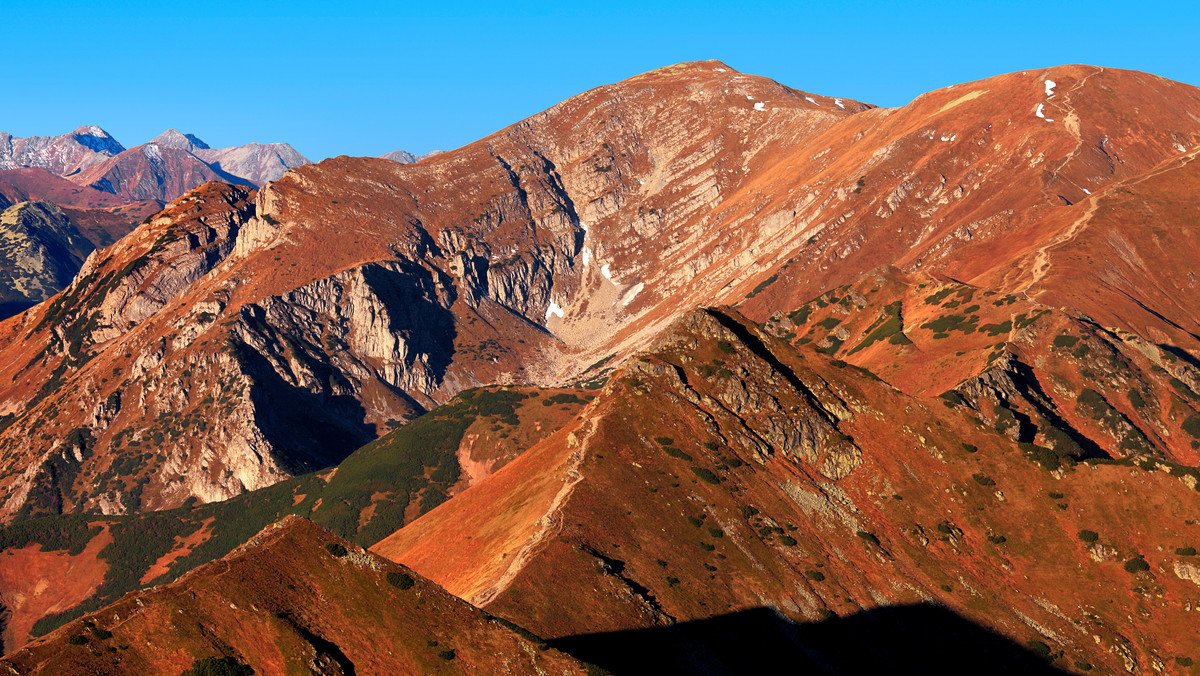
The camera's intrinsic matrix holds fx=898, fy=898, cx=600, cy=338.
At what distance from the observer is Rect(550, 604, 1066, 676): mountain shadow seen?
8156 cm

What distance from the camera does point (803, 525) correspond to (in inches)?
4525

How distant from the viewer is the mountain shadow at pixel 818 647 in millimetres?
81562

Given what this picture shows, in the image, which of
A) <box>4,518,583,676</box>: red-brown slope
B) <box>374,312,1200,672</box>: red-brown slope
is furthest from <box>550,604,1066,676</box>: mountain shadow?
<box>4,518,583,676</box>: red-brown slope

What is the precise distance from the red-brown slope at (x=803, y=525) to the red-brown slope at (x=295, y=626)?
491 inches

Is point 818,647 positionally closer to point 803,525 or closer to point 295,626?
point 803,525

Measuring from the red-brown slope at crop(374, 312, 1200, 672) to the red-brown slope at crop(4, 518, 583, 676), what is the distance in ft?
40.9

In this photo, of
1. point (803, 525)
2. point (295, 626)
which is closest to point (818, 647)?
point (803, 525)

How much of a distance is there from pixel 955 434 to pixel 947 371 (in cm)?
3968

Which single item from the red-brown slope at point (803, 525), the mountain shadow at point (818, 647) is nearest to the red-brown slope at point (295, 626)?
the red-brown slope at point (803, 525)

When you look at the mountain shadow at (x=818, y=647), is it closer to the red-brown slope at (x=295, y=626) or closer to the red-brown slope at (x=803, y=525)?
the red-brown slope at (x=803, y=525)

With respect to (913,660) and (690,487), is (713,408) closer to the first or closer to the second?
(690,487)

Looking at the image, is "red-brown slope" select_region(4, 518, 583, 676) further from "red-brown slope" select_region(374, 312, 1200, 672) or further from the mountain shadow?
the mountain shadow

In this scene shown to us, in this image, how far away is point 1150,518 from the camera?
121 m

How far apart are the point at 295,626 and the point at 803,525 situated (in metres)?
70.3
